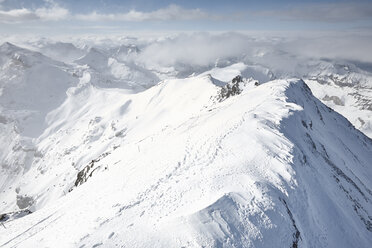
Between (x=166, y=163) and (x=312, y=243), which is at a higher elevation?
(x=166, y=163)

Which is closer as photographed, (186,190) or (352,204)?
(186,190)

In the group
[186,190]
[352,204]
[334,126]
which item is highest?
[186,190]

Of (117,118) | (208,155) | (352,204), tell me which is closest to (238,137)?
(208,155)

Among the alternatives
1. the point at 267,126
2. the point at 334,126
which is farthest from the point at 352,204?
the point at 334,126

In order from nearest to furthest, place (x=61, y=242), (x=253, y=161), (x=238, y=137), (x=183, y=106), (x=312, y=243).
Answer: (x=61, y=242) → (x=312, y=243) → (x=253, y=161) → (x=238, y=137) → (x=183, y=106)

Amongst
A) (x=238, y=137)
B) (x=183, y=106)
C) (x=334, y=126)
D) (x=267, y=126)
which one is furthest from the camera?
(x=183, y=106)

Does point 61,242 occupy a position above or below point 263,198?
below

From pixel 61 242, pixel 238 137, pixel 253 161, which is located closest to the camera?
pixel 61 242

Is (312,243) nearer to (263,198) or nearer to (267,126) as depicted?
(263,198)

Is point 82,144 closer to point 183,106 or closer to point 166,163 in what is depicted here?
point 183,106
